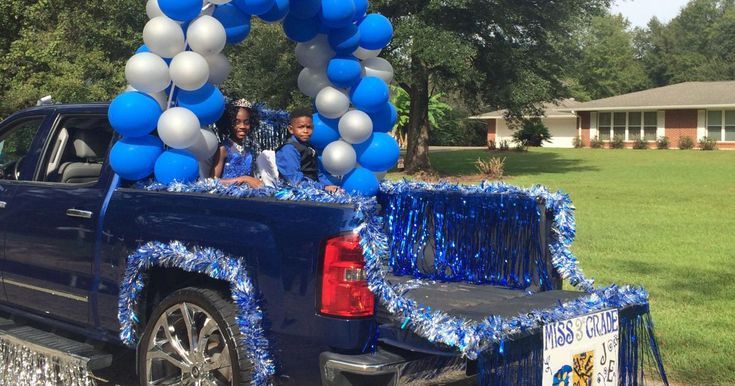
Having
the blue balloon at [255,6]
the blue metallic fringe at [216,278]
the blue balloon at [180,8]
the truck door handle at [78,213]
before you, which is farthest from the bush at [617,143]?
the blue metallic fringe at [216,278]

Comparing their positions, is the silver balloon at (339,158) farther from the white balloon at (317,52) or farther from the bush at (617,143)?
the bush at (617,143)

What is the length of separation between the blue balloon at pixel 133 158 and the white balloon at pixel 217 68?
0.83 m

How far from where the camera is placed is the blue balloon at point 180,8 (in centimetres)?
460

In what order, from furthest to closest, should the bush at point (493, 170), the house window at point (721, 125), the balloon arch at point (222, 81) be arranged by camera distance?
the house window at point (721, 125)
the bush at point (493, 170)
the balloon arch at point (222, 81)

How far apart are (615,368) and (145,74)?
3.22m

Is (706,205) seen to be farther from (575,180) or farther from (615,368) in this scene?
(615,368)

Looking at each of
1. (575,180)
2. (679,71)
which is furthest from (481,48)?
(679,71)

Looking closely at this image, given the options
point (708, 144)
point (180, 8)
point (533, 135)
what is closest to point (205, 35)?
point (180, 8)

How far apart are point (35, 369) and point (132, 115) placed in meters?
1.66

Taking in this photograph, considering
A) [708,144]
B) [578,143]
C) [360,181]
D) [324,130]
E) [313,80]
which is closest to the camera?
[360,181]

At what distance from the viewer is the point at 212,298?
3615mm

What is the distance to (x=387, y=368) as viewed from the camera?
3.06 m

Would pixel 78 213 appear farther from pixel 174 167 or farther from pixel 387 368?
pixel 387 368

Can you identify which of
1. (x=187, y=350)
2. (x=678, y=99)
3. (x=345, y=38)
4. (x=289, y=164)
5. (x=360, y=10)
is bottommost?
(x=187, y=350)
